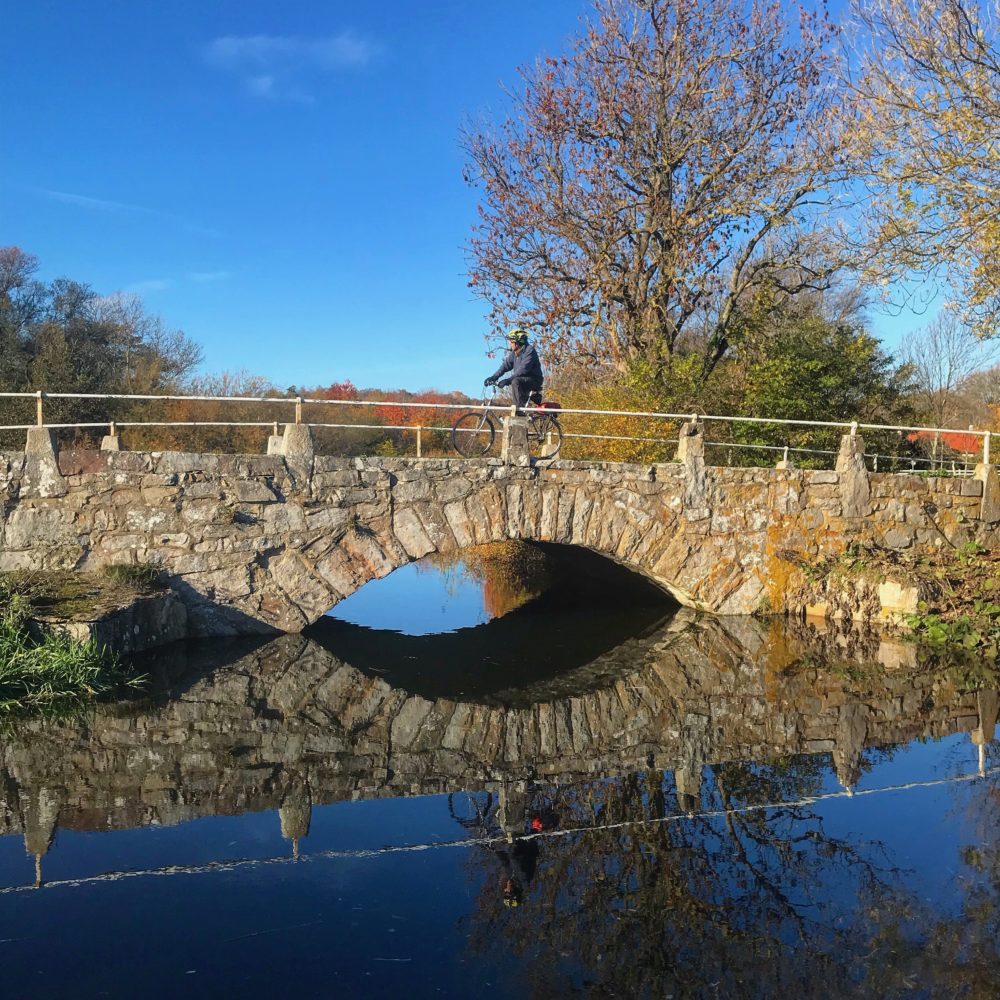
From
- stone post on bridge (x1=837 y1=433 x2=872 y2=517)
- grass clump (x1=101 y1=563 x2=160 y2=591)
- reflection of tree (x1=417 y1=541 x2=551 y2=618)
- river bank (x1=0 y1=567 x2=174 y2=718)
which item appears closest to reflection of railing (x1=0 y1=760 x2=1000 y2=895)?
river bank (x1=0 y1=567 x2=174 y2=718)

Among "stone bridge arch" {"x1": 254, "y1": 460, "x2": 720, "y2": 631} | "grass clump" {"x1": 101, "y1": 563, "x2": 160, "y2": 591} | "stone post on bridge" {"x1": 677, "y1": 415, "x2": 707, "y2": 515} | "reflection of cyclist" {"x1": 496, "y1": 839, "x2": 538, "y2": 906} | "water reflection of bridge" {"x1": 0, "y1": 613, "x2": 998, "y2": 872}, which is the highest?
"stone post on bridge" {"x1": 677, "y1": 415, "x2": 707, "y2": 515}

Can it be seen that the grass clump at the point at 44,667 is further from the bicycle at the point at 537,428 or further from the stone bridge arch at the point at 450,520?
the bicycle at the point at 537,428

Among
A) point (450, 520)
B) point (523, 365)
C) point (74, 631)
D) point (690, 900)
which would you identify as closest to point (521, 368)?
point (523, 365)

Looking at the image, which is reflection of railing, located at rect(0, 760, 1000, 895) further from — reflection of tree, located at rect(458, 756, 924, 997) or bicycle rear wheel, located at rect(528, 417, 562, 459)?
bicycle rear wheel, located at rect(528, 417, 562, 459)

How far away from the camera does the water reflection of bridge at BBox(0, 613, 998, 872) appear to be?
5.74 m

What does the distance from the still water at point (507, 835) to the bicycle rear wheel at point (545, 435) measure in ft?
9.30

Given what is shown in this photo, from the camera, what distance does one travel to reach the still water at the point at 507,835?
3.87 m

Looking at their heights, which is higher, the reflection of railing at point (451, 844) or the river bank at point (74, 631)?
the river bank at point (74, 631)

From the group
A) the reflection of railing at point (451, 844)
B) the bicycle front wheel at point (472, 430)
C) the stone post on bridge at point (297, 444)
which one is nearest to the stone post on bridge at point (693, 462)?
the bicycle front wheel at point (472, 430)

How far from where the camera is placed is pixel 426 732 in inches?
286

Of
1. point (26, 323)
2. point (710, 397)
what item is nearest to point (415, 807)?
point (710, 397)

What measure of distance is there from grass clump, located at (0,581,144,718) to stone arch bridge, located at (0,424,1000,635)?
1.41 m

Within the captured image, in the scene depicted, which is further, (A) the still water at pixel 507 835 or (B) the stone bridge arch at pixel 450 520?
(B) the stone bridge arch at pixel 450 520

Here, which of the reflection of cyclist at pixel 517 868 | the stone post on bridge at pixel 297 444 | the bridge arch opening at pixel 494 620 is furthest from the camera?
the stone post on bridge at pixel 297 444
